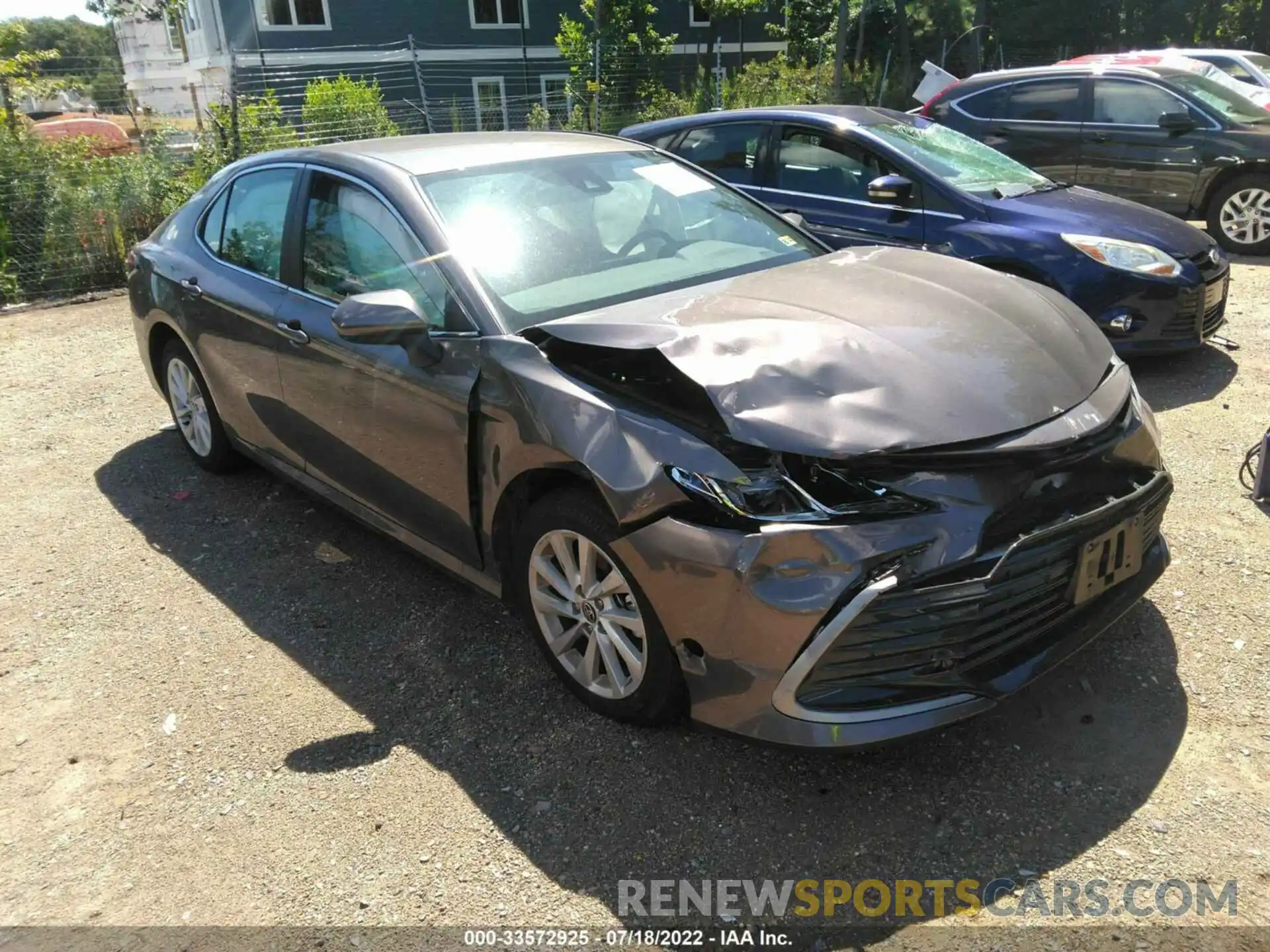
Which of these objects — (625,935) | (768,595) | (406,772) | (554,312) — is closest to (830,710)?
(768,595)

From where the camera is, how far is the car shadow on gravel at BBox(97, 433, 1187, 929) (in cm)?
248

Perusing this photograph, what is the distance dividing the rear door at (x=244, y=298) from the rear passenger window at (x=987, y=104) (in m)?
7.14

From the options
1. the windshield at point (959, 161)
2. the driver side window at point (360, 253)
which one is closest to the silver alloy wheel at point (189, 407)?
the driver side window at point (360, 253)

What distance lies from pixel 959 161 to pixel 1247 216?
3974mm

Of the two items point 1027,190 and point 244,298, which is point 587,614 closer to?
point 244,298

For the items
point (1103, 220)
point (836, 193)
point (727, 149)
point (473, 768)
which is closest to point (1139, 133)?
point (1103, 220)

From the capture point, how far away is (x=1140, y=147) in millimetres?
8781

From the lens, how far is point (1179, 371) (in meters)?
5.70

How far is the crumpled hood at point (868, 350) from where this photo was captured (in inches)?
98.7

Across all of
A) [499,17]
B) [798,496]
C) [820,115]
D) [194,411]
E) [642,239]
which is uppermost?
[499,17]

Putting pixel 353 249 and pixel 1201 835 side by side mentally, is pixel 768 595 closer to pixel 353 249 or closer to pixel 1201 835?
pixel 1201 835

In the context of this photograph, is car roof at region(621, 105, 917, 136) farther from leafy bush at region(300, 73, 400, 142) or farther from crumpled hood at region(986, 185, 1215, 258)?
leafy bush at region(300, 73, 400, 142)

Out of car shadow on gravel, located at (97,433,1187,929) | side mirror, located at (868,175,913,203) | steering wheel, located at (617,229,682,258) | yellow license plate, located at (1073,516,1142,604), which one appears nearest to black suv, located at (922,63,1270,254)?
side mirror, located at (868,175,913,203)

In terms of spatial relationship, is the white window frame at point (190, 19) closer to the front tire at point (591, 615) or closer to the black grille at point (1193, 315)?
the black grille at point (1193, 315)
